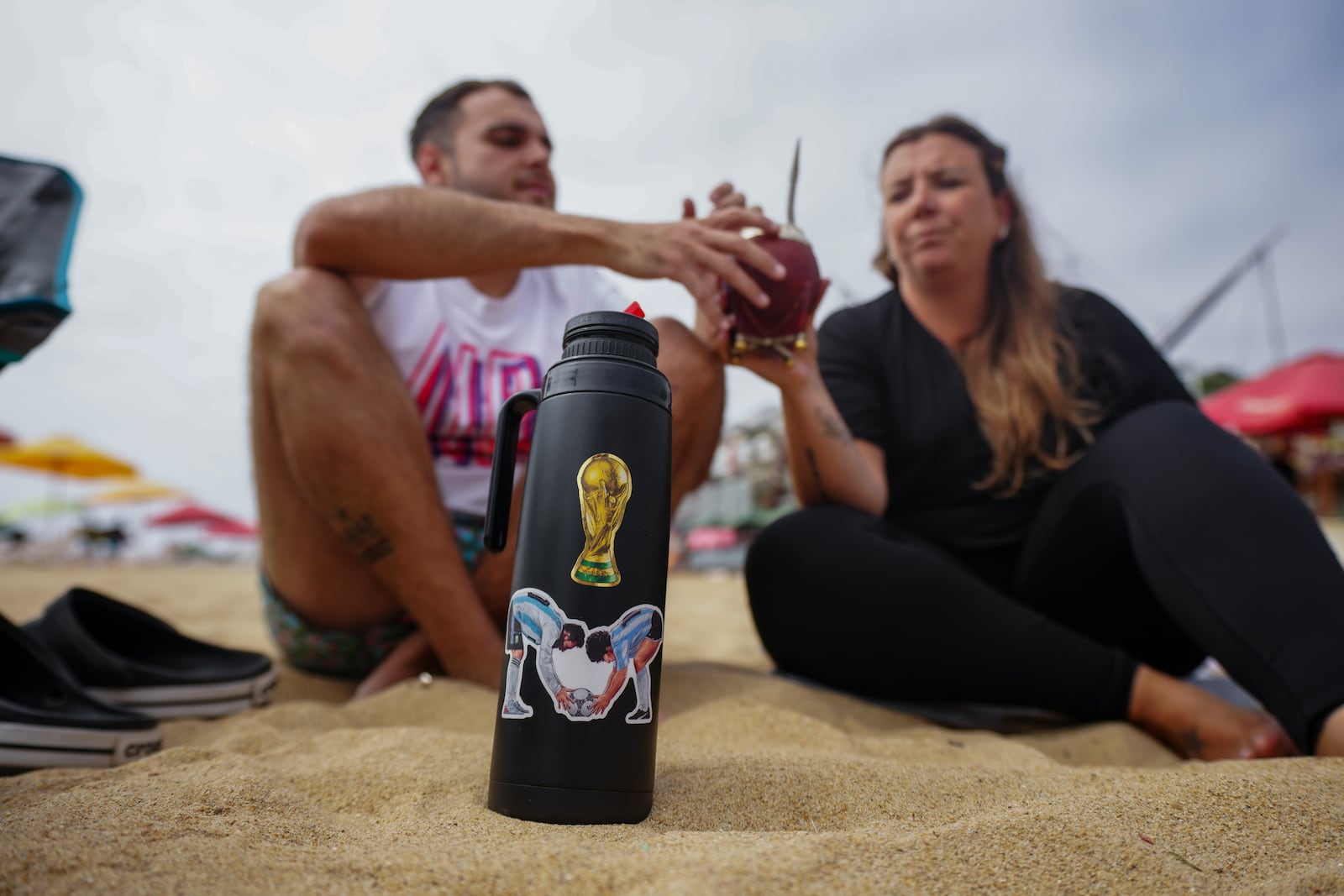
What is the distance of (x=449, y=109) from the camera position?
233cm

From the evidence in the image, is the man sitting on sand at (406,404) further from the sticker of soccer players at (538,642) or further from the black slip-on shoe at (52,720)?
the sticker of soccer players at (538,642)

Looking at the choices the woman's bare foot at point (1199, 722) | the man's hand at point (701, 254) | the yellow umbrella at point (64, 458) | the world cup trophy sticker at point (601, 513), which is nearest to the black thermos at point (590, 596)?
the world cup trophy sticker at point (601, 513)

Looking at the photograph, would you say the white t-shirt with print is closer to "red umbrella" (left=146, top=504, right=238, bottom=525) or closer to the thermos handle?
the thermos handle

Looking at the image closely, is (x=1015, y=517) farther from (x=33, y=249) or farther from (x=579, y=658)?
(x=33, y=249)

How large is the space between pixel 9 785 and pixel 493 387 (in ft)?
3.75

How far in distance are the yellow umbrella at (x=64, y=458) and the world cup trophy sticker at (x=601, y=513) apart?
1874 centimetres

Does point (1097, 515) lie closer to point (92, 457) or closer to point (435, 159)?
point (435, 159)

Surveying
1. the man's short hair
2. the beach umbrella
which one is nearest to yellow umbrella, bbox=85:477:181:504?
the beach umbrella

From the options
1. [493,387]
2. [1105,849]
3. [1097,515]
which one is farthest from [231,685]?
[1097,515]

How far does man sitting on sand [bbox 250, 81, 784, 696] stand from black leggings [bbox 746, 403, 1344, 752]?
1.30ft

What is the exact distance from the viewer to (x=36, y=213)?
1169 millimetres

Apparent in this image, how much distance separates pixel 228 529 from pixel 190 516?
1259 mm

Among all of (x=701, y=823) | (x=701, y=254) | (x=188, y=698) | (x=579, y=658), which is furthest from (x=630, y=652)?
(x=188, y=698)

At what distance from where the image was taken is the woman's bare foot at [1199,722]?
1.36m
